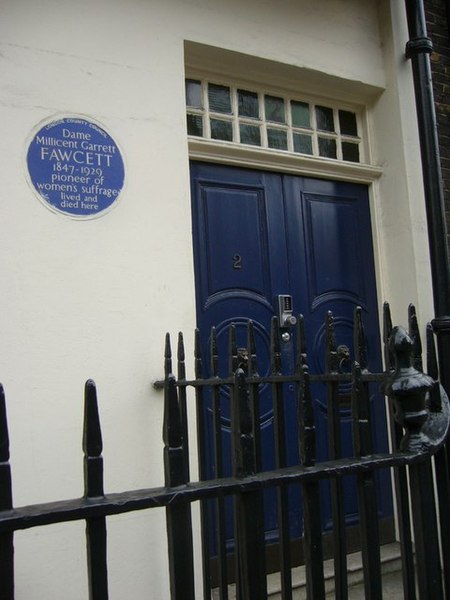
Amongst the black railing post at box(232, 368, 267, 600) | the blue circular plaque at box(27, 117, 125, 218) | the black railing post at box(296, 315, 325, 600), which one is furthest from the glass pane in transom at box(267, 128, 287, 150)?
the black railing post at box(232, 368, 267, 600)

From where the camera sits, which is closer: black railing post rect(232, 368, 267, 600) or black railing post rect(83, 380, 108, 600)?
black railing post rect(83, 380, 108, 600)

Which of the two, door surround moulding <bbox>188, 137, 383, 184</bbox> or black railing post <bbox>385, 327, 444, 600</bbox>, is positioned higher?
door surround moulding <bbox>188, 137, 383, 184</bbox>

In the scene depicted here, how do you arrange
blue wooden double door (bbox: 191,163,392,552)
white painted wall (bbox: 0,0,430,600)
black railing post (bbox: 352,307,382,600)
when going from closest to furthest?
black railing post (bbox: 352,307,382,600)
white painted wall (bbox: 0,0,430,600)
blue wooden double door (bbox: 191,163,392,552)

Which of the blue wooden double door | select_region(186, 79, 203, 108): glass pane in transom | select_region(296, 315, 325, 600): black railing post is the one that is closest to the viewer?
select_region(296, 315, 325, 600): black railing post

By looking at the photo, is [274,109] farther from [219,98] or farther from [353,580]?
[353,580]

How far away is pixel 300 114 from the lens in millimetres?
3904

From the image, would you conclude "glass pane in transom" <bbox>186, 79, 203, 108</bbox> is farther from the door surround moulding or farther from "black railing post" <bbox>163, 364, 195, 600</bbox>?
"black railing post" <bbox>163, 364, 195, 600</bbox>

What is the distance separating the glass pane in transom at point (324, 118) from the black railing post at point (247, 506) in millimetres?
3145

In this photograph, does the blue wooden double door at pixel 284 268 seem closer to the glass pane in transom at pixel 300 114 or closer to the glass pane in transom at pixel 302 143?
the glass pane in transom at pixel 302 143

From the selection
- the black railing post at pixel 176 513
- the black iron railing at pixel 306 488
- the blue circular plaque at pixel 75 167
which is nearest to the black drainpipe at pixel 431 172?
the black iron railing at pixel 306 488

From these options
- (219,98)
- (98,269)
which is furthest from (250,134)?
(98,269)

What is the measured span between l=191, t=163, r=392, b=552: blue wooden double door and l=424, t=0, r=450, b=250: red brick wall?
0.64 meters

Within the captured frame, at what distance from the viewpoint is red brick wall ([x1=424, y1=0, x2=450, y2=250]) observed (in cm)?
407

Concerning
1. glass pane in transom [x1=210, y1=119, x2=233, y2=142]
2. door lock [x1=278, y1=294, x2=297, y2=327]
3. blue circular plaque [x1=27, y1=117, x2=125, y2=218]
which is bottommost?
door lock [x1=278, y1=294, x2=297, y2=327]
